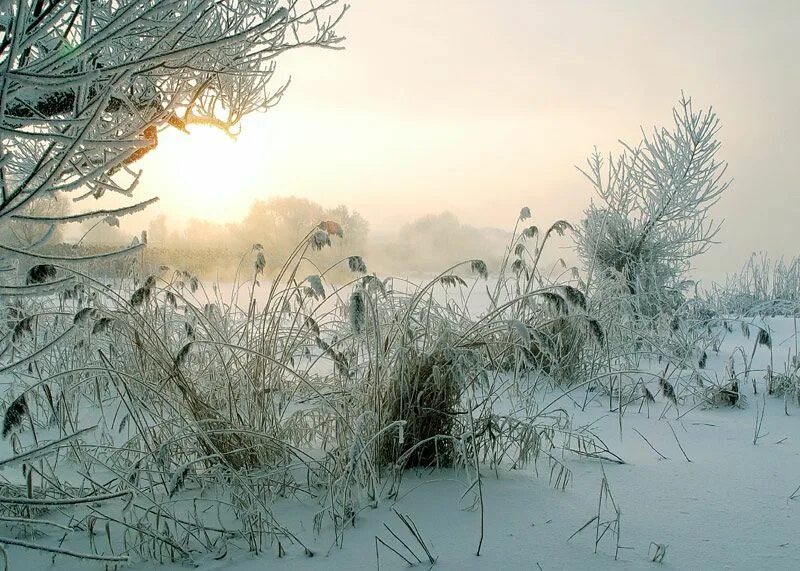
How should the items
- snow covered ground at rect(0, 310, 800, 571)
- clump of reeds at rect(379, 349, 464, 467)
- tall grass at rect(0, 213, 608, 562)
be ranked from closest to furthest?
snow covered ground at rect(0, 310, 800, 571), tall grass at rect(0, 213, 608, 562), clump of reeds at rect(379, 349, 464, 467)

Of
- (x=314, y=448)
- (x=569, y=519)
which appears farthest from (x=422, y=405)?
(x=569, y=519)

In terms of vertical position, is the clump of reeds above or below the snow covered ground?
above

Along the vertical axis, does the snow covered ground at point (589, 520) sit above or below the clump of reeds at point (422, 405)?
below

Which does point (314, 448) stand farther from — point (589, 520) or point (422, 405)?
point (589, 520)

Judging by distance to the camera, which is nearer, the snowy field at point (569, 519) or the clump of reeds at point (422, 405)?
the snowy field at point (569, 519)

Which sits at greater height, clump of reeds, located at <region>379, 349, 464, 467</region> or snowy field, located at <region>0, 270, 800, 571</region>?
clump of reeds, located at <region>379, 349, 464, 467</region>

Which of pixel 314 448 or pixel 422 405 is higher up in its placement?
pixel 422 405

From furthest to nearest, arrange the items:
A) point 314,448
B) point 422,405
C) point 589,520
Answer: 1. point 314,448
2. point 422,405
3. point 589,520

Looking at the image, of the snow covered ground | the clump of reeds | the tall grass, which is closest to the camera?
the snow covered ground

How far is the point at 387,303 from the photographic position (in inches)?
124

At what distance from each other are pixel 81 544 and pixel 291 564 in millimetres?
676

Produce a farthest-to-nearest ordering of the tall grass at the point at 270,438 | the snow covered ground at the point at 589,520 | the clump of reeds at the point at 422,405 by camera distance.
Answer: the clump of reeds at the point at 422,405, the tall grass at the point at 270,438, the snow covered ground at the point at 589,520

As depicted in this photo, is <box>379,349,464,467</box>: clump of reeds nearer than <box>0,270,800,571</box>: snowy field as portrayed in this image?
No

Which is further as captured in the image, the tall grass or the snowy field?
the tall grass
